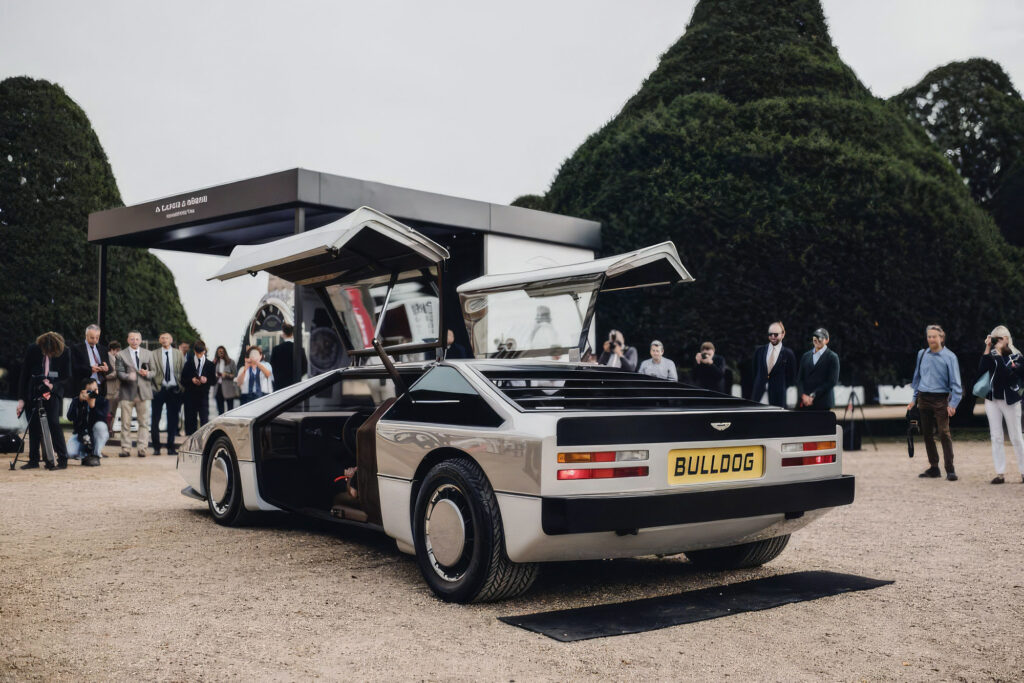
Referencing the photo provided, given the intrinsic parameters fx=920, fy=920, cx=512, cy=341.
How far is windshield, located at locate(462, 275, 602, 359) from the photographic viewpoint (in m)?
6.66

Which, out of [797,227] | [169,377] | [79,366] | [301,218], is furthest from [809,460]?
[797,227]

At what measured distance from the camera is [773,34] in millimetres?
20797

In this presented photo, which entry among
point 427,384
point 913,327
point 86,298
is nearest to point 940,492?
point 427,384

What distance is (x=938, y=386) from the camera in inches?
400

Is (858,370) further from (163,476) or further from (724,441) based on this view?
(724,441)

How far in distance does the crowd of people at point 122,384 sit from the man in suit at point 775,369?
19.8ft

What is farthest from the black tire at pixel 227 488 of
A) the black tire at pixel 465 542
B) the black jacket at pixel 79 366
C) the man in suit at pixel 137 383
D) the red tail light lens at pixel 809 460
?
the man in suit at pixel 137 383

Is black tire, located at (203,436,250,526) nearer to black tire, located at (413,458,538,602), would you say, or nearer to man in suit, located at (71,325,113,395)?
black tire, located at (413,458,538,602)

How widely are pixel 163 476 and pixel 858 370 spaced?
1462cm

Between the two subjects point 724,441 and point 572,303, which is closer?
point 724,441

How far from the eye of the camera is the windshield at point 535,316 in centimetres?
666

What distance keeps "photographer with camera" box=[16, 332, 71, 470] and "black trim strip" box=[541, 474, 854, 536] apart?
894 cm

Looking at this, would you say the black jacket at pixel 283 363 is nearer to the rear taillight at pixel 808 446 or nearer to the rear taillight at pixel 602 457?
the rear taillight at pixel 808 446

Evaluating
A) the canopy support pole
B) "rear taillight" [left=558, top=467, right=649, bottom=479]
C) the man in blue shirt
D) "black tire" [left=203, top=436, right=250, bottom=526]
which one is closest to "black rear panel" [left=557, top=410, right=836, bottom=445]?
"rear taillight" [left=558, top=467, right=649, bottom=479]
